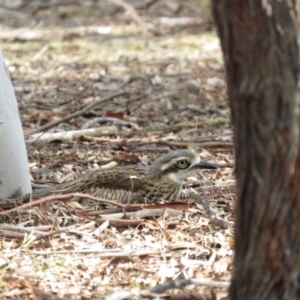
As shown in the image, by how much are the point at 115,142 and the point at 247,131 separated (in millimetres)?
4770

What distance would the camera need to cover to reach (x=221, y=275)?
457 centimetres

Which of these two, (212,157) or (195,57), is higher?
(212,157)

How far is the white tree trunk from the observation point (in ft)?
19.6

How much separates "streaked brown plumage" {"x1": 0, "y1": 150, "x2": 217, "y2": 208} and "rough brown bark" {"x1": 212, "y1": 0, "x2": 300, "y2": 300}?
274 cm

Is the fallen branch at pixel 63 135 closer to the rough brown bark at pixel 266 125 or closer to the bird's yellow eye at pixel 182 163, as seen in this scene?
the bird's yellow eye at pixel 182 163

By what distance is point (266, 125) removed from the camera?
332 cm

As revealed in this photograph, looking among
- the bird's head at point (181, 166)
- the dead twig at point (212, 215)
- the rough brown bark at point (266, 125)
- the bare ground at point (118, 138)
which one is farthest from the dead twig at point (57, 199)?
the rough brown bark at point (266, 125)

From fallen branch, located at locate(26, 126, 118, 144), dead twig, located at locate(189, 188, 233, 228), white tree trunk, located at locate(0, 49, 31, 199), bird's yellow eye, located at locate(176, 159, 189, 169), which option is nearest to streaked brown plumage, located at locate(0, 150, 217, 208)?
bird's yellow eye, located at locate(176, 159, 189, 169)

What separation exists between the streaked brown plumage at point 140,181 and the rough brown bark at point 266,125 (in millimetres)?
2740

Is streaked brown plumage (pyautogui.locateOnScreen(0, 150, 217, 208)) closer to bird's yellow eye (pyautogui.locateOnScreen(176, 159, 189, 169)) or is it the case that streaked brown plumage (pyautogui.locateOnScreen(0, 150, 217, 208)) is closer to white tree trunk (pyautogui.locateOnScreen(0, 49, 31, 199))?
bird's yellow eye (pyautogui.locateOnScreen(176, 159, 189, 169))

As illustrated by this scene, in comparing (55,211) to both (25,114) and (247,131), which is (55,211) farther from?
(25,114)

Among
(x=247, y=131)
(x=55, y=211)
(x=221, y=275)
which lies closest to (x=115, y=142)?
(x=55, y=211)

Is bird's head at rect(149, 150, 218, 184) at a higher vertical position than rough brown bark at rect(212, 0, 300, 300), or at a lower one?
lower

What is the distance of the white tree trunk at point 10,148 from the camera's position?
19.6 ft
